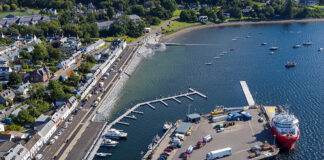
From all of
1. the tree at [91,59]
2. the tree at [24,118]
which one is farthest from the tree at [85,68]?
the tree at [24,118]

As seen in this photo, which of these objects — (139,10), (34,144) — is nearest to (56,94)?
(34,144)

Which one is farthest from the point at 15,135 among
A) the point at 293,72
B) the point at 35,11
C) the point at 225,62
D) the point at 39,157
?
the point at 35,11

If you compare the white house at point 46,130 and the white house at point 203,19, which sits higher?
the white house at point 203,19

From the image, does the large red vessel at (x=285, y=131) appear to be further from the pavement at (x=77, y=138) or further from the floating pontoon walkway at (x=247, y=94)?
the pavement at (x=77, y=138)

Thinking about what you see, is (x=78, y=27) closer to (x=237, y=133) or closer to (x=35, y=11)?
(x=35, y=11)

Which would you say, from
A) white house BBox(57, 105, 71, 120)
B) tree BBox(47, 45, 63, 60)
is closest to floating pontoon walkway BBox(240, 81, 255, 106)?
white house BBox(57, 105, 71, 120)
